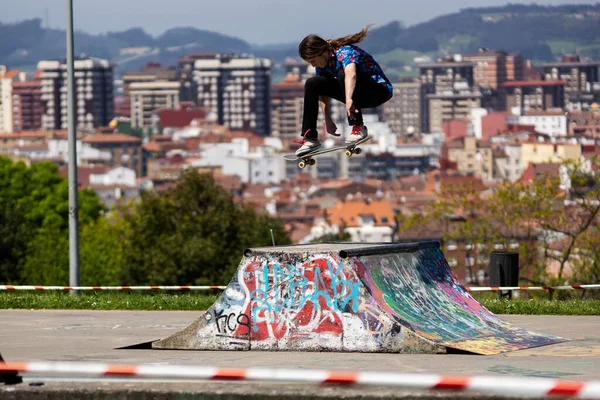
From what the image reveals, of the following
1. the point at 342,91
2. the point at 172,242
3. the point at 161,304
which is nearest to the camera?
the point at 342,91

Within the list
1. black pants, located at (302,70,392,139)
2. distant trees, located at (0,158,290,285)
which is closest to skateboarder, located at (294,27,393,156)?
black pants, located at (302,70,392,139)

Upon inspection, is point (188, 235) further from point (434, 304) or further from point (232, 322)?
point (232, 322)

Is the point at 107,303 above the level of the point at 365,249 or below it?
below

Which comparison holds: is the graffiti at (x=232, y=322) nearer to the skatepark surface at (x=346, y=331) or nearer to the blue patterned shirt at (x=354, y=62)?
the skatepark surface at (x=346, y=331)

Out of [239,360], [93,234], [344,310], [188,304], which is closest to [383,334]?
[344,310]

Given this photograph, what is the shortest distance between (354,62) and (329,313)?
1.99 m

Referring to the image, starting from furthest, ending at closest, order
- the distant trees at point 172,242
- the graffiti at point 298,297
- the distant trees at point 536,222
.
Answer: the distant trees at point 172,242, the distant trees at point 536,222, the graffiti at point 298,297

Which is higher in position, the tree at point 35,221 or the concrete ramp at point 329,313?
the concrete ramp at point 329,313

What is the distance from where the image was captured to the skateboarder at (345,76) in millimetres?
10508

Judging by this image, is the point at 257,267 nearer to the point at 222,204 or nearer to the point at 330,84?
the point at 330,84

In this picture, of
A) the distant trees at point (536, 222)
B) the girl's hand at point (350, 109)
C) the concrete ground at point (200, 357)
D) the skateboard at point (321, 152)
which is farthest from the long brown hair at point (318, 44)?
the distant trees at point (536, 222)

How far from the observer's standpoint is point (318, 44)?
10531 mm

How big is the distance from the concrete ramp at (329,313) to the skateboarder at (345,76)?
1.17 meters

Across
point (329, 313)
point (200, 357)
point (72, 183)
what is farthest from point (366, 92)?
point (72, 183)
